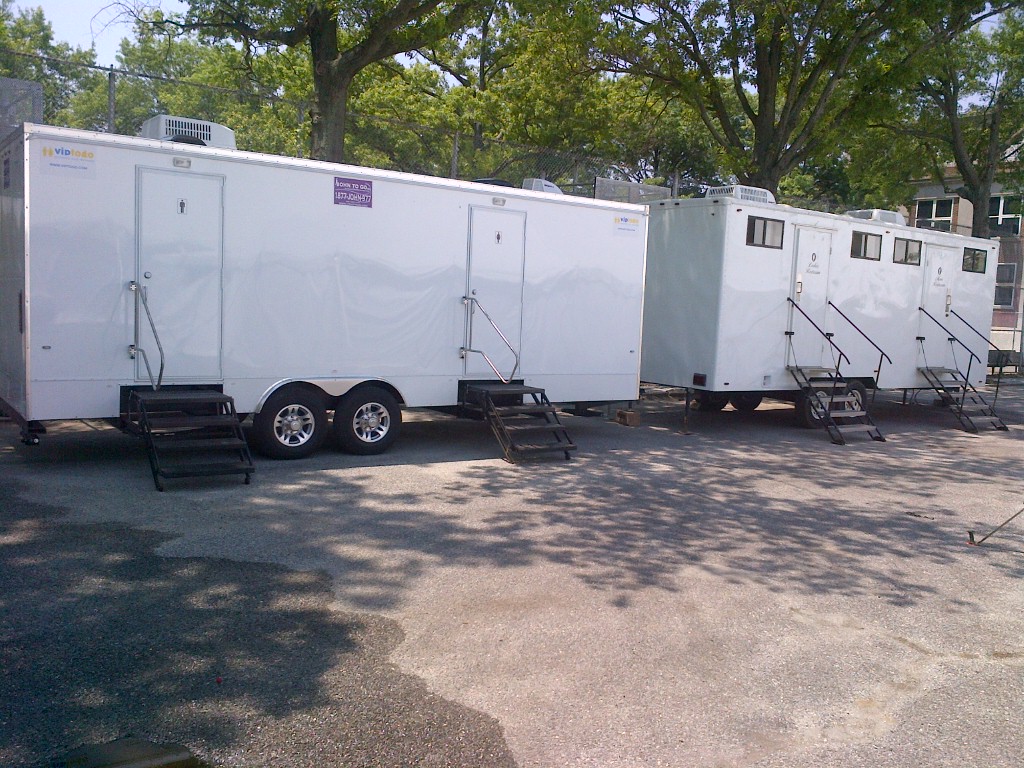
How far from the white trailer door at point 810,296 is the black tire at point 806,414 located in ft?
1.73

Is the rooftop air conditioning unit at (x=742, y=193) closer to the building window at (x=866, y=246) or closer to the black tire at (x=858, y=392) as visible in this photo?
the building window at (x=866, y=246)

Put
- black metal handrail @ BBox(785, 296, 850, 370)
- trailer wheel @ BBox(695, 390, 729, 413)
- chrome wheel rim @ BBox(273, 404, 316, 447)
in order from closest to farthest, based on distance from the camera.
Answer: chrome wheel rim @ BBox(273, 404, 316, 447), black metal handrail @ BBox(785, 296, 850, 370), trailer wheel @ BBox(695, 390, 729, 413)

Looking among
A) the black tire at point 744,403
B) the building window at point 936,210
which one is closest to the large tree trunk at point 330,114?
the black tire at point 744,403

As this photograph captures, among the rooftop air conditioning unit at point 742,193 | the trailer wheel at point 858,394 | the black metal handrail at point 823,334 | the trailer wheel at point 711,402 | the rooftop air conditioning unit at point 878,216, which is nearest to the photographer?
the rooftop air conditioning unit at point 742,193

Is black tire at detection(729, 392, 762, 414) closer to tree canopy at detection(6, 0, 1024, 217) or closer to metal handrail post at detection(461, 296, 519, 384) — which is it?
tree canopy at detection(6, 0, 1024, 217)

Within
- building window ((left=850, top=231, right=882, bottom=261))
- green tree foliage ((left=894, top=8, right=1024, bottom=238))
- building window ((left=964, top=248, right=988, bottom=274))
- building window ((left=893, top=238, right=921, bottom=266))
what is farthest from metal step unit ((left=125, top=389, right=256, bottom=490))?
green tree foliage ((left=894, top=8, right=1024, bottom=238))

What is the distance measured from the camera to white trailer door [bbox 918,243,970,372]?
51.6ft

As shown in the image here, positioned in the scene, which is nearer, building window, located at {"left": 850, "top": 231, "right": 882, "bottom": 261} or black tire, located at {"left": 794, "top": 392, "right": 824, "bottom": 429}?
black tire, located at {"left": 794, "top": 392, "right": 824, "bottom": 429}

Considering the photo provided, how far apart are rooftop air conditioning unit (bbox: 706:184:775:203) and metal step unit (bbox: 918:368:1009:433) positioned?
16.4ft

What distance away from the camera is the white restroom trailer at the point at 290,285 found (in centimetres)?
831

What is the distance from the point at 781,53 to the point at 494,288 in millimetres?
9504

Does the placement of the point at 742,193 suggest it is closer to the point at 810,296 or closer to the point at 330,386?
the point at 810,296

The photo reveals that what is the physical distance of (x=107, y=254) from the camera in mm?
8445

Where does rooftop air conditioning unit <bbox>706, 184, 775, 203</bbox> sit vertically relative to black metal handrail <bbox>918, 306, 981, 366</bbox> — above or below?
above
